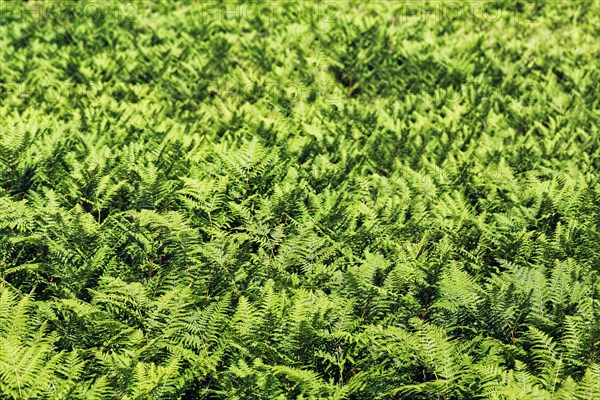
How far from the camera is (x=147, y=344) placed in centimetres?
343

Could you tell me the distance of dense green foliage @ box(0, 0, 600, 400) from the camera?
346cm

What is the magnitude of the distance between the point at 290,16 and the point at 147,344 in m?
6.99

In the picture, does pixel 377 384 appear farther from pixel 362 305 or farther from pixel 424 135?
pixel 424 135

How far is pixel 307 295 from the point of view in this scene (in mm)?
3863

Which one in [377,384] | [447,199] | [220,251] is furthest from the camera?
[447,199]

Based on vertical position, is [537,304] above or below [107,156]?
above

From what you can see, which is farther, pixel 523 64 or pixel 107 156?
pixel 523 64

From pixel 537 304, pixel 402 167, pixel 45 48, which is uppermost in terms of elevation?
pixel 537 304

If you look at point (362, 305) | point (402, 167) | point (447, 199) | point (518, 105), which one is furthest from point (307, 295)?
point (518, 105)

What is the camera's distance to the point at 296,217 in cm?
484

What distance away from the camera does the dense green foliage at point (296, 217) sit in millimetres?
3457

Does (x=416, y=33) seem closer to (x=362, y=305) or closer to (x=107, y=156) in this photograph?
(x=107, y=156)

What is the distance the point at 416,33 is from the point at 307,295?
6042 mm

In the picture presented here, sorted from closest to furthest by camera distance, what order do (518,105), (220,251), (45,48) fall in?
1. (220,251)
2. (518,105)
3. (45,48)
